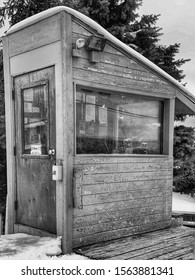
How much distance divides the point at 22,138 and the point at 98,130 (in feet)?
Answer: 4.02

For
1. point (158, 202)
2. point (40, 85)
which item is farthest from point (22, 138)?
point (158, 202)

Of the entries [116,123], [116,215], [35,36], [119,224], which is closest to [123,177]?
[116,215]

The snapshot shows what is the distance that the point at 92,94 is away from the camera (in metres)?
4.87

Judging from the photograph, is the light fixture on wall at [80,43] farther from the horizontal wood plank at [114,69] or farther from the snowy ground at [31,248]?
the snowy ground at [31,248]

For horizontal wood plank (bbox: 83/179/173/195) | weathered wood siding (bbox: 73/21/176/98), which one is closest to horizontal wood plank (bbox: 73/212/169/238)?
horizontal wood plank (bbox: 83/179/173/195)

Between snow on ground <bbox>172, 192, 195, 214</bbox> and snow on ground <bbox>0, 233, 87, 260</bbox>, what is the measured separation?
8.54 meters

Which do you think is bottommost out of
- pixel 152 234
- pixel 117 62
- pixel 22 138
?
pixel 152 234

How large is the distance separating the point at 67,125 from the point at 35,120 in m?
0.79

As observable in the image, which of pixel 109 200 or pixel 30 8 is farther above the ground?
pixel 30 8

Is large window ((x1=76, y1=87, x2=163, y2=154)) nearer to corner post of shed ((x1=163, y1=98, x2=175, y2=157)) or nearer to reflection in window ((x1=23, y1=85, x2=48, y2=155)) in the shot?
corner post of shed ((x1=163, y1=98, x2=175, y2=157))

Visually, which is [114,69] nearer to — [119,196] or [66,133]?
[66,133]

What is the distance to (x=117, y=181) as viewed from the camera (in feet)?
16.7

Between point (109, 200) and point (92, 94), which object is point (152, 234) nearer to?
point (109, 200)

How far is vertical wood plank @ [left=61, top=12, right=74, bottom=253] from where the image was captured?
14.3ft
